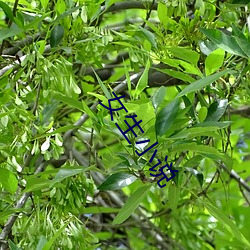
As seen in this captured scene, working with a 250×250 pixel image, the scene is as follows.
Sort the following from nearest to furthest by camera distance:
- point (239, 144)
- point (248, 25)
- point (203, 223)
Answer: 1. point (248, 25)
2. point (203, 223)
3. point (239, 144)

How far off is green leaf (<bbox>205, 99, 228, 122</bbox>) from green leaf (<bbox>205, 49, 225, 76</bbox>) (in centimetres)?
5

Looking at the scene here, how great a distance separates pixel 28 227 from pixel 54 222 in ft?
0.11

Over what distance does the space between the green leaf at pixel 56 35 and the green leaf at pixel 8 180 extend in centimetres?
18

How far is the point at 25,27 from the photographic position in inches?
34.1

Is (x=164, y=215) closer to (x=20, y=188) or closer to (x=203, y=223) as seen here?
(x=203, y=223)

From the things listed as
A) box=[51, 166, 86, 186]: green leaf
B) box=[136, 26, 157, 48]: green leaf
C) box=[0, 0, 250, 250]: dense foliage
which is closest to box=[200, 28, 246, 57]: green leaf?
box=[0, 0, 250, 250]: dense foliage

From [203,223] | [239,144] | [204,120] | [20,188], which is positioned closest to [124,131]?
[204,120]

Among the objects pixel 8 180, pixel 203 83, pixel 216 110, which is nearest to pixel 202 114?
pixel 216 110

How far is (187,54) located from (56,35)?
17 centimetres

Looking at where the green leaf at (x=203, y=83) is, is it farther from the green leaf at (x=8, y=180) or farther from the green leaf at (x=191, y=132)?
the green leaf at (x=8, y=180)

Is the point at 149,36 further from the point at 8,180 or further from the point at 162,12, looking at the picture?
the point at 8,180

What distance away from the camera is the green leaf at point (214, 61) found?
2.91ft

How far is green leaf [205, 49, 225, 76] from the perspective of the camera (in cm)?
89

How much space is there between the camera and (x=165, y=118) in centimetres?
80
